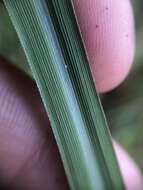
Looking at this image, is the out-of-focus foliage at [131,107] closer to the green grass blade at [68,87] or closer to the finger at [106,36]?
the finger at [106,36]

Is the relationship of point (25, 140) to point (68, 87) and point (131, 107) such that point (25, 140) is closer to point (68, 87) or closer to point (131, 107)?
point (68, 87)

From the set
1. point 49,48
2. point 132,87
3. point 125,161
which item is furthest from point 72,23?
point 132,87

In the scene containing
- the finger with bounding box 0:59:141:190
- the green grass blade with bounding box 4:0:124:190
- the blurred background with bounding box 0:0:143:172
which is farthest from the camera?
the blurred background with bounding box 0:0:143:172

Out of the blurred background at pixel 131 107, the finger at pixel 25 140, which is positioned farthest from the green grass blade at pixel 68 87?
the blurred background at pixel 131 107

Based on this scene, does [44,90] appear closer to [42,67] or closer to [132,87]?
[42,67]

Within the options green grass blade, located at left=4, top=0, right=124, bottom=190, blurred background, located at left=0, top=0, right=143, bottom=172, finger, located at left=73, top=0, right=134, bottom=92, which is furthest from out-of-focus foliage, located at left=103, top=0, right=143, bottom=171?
green grass blade, located at left=4, top=0, right=124, bottom=190

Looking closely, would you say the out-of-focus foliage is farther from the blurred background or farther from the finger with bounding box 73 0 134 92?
the finger with bounding box 73 0 134 92
